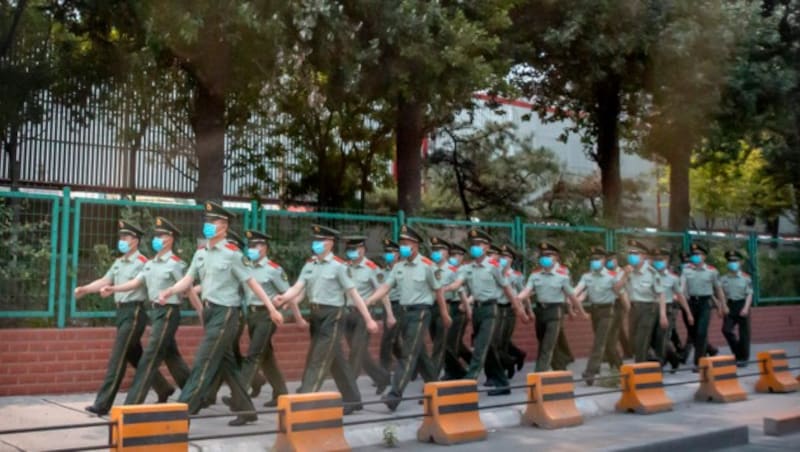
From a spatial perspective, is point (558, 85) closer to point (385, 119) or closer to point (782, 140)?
point (385, 119)

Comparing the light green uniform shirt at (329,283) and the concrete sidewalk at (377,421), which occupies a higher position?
the light green uniform shirt at (329,283)

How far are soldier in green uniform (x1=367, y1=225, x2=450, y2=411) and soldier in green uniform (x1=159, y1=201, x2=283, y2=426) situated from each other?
66.2 inches

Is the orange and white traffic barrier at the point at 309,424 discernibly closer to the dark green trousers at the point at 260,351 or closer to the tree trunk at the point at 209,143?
the dark green trousers at the point at 260,351

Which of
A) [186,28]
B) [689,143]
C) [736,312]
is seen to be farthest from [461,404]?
[689,143]

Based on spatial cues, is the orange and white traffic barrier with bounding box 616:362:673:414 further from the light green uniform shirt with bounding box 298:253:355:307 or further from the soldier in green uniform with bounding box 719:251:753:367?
the soldier in green uniform with bounding box 719:251:753:367

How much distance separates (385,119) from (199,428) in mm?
11242

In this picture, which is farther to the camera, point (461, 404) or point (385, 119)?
point (385, 119)

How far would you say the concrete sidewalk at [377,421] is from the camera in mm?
8125

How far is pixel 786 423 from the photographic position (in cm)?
1011

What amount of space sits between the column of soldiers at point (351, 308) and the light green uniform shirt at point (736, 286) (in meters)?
1.39

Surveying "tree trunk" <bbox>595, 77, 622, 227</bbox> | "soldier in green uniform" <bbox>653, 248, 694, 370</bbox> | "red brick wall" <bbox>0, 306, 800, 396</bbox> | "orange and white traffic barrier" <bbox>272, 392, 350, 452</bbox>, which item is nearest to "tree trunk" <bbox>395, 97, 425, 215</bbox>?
"soldier in green uniform" <bbox>653, 248, 694, 370</bbox>

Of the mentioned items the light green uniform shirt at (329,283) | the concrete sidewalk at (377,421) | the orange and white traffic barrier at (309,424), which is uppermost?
the light green uniform shirt at (329,283)

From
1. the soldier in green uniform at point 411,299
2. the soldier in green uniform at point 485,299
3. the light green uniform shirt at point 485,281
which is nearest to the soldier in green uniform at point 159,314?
the soldier in green uniform at point 411,299

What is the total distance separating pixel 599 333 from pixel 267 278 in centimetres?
535
